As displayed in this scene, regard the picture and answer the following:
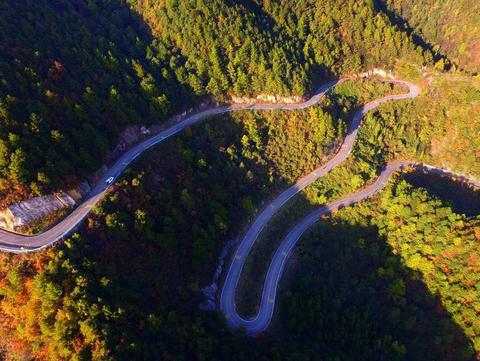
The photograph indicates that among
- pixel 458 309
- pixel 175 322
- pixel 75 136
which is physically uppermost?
pixel 75 136

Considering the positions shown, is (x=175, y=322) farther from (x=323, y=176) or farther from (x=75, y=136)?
(x=323, y=176)

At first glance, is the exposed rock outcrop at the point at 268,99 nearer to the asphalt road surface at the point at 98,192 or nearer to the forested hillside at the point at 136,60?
the asphalt road surface at the point at 98,192

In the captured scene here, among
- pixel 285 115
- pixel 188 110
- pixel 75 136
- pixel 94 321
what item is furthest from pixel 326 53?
pixel 94 321

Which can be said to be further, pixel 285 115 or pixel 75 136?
pixel 285 115

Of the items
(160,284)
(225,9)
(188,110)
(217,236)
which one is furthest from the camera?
(225,9)

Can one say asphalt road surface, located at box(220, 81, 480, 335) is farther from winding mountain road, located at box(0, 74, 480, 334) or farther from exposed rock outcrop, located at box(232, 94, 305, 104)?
exposed rock outcrop, located at box(232, 94, 305, 104)

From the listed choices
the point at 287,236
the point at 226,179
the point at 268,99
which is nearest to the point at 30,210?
the point at 226,179

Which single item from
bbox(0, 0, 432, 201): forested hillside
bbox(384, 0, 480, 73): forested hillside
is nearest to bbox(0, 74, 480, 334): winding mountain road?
bbox(0, 0, 432, 201): forested hillside

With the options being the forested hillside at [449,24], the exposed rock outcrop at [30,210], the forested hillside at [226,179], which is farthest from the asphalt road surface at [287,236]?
the exposed rock outcrop at [30,210]
